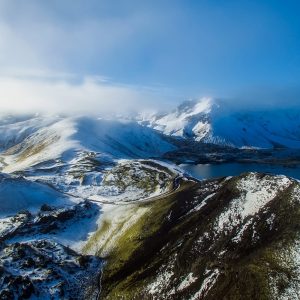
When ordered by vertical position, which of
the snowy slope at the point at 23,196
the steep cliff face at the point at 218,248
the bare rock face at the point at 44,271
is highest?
the steep cliff face at the point at 218,248

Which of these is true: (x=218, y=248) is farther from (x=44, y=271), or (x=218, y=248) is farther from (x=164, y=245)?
(x=44, y=271)

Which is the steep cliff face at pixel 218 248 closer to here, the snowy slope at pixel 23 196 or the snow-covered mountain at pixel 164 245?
the snow-covered mountain at pixel 164 245

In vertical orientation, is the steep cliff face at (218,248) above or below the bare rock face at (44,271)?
above

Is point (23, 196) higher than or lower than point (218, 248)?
→ lower

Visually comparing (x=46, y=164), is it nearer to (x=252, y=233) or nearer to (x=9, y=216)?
(x=9, y=216)

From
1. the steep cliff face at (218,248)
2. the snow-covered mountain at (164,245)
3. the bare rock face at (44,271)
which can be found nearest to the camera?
the steep cliff face at (218,248)

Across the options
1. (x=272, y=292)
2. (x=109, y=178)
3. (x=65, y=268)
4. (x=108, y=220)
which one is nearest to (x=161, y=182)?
(x=109, y=178)

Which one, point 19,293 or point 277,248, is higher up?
point 277,248

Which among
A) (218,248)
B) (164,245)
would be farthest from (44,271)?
(218,248)

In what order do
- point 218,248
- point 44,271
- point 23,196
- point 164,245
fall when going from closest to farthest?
point 218,248 → point 44,271 → point 164,245 → point 23,196

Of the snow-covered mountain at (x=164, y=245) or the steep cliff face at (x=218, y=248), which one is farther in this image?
the snow-covered mountain at (x=164, y=245)

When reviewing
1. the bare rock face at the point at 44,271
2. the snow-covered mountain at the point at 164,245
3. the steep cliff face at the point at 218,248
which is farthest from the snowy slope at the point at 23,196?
the steep cliff face at the point at 218,248
